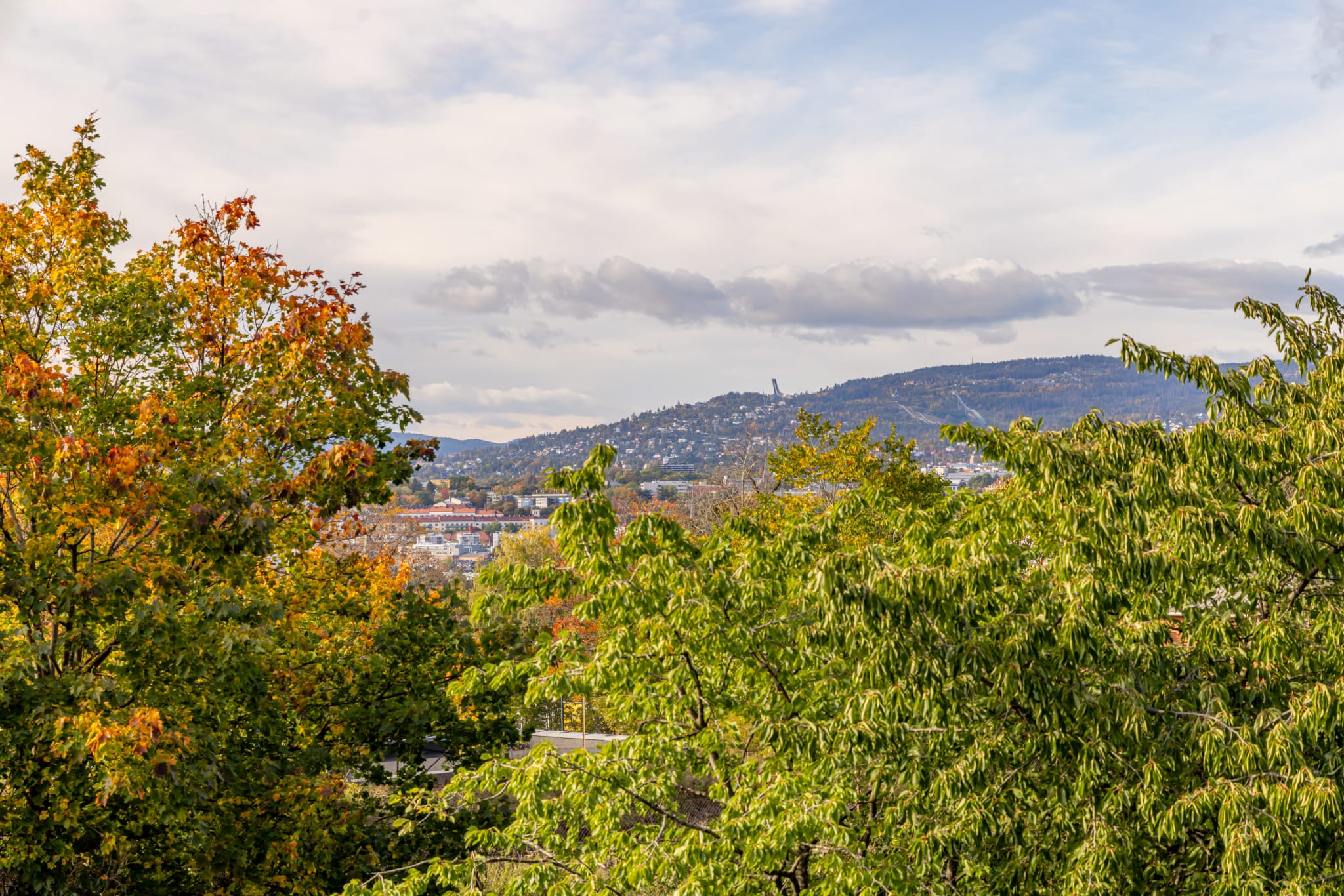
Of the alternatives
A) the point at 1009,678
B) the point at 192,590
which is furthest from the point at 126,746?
the point at 1009,678

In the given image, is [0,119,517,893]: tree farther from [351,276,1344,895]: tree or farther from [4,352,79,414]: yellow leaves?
[351,276,1344,895]: tree

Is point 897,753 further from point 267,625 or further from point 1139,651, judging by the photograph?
point 267,625

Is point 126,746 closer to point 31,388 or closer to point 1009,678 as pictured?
point 31,388

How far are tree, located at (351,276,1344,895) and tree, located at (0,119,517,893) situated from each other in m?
3.26

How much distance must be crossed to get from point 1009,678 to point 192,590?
8238 millimetres

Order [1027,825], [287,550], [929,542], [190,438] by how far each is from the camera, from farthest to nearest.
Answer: [287,550]
[190,438]
[929,542]
[1027,825]

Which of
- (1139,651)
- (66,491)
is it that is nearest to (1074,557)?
(1139,651)

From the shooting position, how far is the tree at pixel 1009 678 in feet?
22.2

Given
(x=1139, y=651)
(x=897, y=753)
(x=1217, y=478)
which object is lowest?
(x=897, y=753)

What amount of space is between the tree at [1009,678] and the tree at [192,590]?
3263mm

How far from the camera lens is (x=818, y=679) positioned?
28.2ft

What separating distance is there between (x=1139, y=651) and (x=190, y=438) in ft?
32.0

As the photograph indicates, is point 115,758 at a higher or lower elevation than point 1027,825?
higher

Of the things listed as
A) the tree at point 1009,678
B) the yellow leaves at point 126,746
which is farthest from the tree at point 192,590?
the tree at point 1009,678
